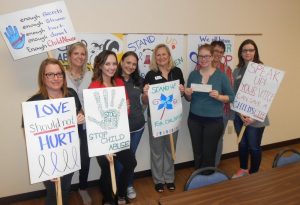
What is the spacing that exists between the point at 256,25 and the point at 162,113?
225 centimetres

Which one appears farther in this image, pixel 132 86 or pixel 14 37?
pixel 132 86

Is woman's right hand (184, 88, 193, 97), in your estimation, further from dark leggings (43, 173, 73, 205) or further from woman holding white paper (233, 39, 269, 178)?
dark leggings (43, 173, 73, 205)

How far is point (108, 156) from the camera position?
7.18 ft

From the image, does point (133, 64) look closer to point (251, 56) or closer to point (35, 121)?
point (35, 121)

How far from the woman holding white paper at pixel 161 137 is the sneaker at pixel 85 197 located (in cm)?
79

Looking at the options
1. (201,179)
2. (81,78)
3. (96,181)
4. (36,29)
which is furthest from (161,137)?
(36,29)

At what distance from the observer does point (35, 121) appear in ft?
5.87

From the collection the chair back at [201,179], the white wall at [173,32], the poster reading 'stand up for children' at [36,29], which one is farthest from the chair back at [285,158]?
the poster reading 'stand up for children' at [36,29]

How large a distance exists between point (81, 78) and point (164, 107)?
92 cm

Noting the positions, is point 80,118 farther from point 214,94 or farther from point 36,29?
point 214,94

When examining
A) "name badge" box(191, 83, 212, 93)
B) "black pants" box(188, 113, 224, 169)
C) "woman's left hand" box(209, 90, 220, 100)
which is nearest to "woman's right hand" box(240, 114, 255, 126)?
"black pants" box(188, 113, 224, 169)

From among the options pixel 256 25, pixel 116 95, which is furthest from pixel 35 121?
pixel 256 25

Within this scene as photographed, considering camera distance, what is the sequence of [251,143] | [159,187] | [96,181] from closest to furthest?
1. [251,143]
2. [159,187]
3. [96,181]

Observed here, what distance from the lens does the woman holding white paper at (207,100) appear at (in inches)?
109
